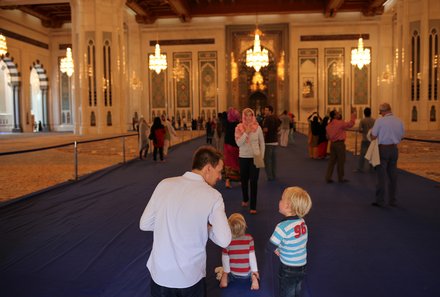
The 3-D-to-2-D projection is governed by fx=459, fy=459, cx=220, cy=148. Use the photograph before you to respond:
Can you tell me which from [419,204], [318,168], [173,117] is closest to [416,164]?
[318,168]

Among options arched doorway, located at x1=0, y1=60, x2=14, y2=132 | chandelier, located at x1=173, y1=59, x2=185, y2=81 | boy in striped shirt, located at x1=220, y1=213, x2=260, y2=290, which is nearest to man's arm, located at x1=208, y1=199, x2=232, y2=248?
boy in striped shirt, located at x1=220, y1=213, x2=260, y2=290

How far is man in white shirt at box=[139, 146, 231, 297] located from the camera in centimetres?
208

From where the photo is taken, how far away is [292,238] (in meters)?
2.62

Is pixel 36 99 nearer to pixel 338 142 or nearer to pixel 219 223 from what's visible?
pixel 338 142

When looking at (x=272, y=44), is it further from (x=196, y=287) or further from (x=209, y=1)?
(x=196, y=287)

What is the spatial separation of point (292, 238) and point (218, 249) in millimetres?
1583

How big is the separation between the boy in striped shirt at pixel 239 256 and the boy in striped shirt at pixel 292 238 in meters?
0.43

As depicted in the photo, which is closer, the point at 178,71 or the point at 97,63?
the point at 97,63

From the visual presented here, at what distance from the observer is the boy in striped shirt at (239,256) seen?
312cm

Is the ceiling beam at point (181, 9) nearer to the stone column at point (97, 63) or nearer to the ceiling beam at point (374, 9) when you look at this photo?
the stone column at point (97, 63)

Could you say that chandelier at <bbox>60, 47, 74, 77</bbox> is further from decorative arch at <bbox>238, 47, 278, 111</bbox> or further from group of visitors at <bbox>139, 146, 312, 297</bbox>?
group of visitors at <bbox>139, 146, 312, 297</bbox>

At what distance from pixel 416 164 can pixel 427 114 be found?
12.6 meters

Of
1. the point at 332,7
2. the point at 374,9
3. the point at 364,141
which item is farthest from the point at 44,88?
the point at 364,141

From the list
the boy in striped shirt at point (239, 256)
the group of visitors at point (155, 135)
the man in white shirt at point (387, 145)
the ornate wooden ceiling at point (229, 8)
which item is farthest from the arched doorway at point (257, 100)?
the boy in striped shirt at point (239, 256)
